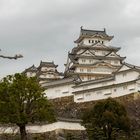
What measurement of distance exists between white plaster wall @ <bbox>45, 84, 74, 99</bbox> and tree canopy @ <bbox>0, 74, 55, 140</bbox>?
22.6 metres

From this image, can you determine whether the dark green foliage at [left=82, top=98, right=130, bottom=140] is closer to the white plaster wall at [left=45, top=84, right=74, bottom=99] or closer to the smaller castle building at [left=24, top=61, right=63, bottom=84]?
the white plaster wall at [left=45, top=84, right=74, bottom=99]

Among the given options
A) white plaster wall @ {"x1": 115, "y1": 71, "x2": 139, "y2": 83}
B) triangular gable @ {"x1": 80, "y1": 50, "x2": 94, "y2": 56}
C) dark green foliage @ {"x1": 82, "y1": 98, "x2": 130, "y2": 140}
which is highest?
triangular gable @ {"x1": 80, "y1": 50, "x2": 94, "y2": 56}

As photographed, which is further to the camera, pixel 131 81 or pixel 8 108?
pixel 131 81

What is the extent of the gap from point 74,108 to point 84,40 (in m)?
22.9

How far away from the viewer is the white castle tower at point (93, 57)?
64688mm

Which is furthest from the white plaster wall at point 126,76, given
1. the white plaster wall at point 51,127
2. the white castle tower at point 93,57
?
the white plaster wall at point 51,127

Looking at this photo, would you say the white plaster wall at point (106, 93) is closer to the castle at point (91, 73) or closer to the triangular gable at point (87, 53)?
the castle at point (91, 73)

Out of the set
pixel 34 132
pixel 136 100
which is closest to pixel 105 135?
pixel 34 132

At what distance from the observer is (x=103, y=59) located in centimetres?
6838

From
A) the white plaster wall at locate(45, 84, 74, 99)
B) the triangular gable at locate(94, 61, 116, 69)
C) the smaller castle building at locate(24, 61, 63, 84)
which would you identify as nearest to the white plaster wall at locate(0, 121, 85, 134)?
the white plaster wall at locate(45, 84, 74, 99)

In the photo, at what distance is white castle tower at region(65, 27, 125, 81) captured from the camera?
64.7 meters

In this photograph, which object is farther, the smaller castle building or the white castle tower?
the smaller castle building

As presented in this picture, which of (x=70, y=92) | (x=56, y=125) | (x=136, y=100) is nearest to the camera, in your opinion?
(x=56, y=125)

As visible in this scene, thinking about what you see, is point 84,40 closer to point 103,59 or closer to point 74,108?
point 103,59
